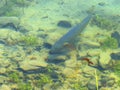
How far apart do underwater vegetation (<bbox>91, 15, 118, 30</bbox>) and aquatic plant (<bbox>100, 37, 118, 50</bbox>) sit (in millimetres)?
1105

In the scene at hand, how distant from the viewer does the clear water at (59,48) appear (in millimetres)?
7887

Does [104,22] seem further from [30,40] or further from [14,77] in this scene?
[14,77]

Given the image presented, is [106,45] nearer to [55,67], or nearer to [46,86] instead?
[55,67]

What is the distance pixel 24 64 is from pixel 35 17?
12.4 ft

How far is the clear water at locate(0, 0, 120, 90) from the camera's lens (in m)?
7.89

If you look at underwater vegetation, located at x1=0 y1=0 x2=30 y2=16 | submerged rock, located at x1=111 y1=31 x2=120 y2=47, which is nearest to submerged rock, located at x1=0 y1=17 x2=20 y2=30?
underwater vegetation, located at x1=0 y1=0 x2=30 y2=16

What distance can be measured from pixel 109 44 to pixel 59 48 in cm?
197

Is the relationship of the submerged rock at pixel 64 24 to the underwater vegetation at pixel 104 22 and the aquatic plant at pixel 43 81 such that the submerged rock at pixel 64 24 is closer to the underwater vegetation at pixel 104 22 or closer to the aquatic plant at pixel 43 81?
the underwater vegetation at pixel 104 22

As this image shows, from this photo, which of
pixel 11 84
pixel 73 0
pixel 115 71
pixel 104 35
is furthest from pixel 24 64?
pixel 73 0

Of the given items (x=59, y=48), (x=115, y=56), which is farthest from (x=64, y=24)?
(x=115, y=56)

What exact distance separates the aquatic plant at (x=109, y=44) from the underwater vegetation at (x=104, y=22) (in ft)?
3.63

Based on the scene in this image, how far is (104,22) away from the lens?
10961mm

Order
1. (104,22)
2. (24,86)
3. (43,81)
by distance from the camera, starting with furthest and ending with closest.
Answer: (104,22)
(43,81)
(24,86)

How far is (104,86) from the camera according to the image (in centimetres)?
772
